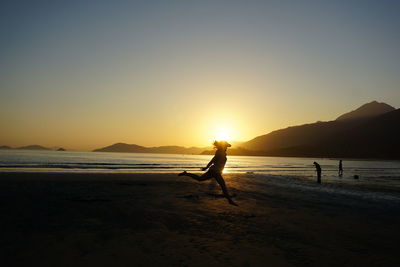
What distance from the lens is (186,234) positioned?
7.60 m

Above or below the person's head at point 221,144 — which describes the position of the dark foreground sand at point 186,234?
below

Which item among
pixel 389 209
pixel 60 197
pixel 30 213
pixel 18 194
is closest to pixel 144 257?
pixel 30 213

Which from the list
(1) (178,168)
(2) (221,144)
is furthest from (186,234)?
(1) (178,168)

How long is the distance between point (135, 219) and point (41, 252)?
344cm

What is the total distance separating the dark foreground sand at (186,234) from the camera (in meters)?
5.84

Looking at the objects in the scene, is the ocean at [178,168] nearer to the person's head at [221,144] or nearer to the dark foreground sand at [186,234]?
the dark foreground sand at [186,234]

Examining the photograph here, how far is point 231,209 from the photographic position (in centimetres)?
1133

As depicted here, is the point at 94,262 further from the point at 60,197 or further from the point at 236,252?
the point at 60,197

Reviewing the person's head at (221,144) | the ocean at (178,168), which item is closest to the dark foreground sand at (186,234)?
the person's head at (221,144)

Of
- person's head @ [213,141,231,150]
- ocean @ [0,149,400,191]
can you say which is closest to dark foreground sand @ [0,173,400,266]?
person's head @ [213,141,231,150]

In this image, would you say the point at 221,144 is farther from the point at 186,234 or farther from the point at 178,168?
the point at 178,168

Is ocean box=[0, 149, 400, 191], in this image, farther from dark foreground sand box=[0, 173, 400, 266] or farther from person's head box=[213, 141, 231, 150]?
person's head box=[213, 141, 231, 150]

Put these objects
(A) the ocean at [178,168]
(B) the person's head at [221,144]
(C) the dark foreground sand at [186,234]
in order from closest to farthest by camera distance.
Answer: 1. (C) the dark foreground sand at [186,234]
2. (B) the person's head at [221,144]
3. (A) the ocean at [178,168]

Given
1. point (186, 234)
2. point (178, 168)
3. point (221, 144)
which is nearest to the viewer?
point (186, 234)
